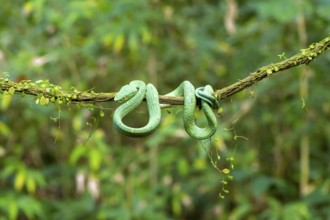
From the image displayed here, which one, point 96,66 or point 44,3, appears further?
point 96,66

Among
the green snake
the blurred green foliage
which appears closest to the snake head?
the green snake

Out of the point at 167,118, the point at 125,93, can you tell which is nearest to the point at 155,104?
A: the point at 125,93

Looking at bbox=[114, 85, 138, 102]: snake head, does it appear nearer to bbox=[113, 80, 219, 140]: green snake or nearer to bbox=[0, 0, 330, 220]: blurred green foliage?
bbox=[113, 80, 219, 140]: green snake

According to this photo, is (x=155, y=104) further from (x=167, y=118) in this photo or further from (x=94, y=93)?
(x=167, y=118)

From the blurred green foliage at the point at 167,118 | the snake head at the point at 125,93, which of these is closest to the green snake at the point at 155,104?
the snake head at the point at 125,93

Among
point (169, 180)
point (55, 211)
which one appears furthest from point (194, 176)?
point (55, 211)

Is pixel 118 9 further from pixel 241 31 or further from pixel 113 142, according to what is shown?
pixel 113 142
